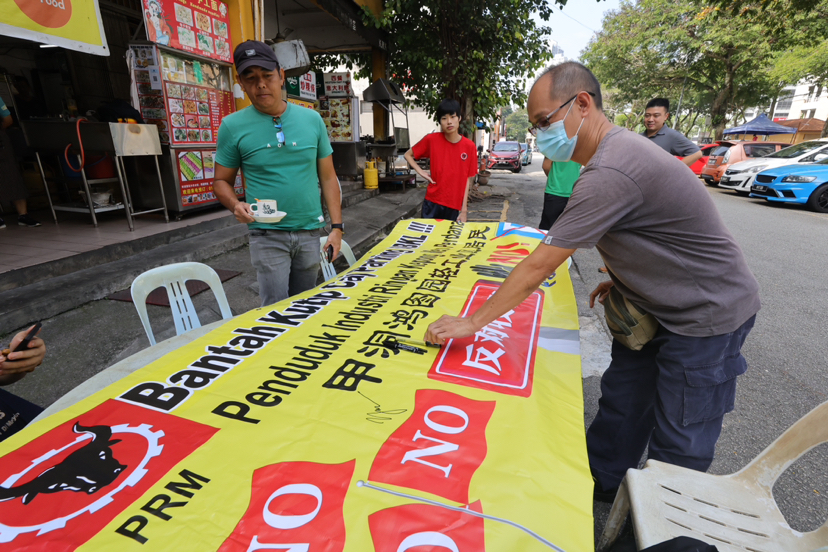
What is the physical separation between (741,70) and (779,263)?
19266 millimetres

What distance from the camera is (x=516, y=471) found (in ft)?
3.48

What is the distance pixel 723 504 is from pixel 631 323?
0.61 metres

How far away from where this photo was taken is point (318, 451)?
110 cm

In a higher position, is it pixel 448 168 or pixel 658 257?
pixel 448 168

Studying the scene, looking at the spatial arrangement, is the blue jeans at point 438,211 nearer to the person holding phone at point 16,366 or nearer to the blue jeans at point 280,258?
the blue jeans at point 280,258

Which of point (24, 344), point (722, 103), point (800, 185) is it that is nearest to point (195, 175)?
point (24, 344)

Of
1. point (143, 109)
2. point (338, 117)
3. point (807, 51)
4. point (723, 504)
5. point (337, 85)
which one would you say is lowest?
point (723, 504)

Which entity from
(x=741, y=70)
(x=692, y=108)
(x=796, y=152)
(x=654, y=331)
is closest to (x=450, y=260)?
(x=654, y=331)

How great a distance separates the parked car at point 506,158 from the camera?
20.2m

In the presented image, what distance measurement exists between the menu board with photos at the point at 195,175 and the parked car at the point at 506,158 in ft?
53.4

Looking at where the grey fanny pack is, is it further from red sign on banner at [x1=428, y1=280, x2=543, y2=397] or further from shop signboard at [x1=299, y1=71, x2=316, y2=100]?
shop signboard at [x1=299, y1=71, x2=316, y2=100]

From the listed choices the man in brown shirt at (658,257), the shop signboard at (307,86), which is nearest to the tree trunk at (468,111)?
the shop signboard at (307,86)

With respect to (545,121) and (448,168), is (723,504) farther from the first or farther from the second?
(448,168)

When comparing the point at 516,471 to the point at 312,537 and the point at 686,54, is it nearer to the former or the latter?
the point at 312,537
